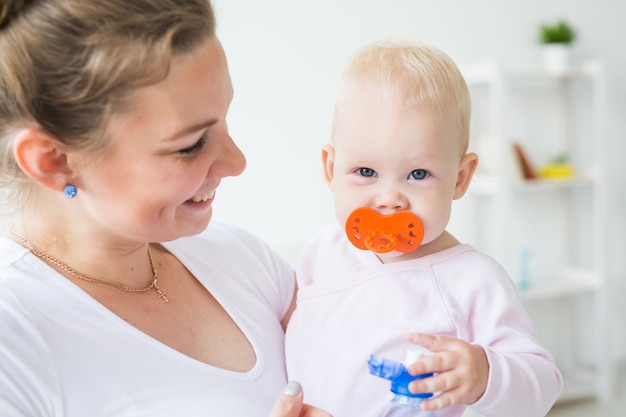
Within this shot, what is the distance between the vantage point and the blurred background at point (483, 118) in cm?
349

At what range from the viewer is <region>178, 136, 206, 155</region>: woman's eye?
43.9 inches

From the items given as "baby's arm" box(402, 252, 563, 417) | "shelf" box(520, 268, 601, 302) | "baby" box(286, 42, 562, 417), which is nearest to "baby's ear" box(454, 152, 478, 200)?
"baby" box(286, 42, 562, 417)

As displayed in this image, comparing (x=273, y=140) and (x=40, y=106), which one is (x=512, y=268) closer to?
(x=273, y=140)

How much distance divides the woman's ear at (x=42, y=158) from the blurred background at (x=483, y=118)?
69.0 inches

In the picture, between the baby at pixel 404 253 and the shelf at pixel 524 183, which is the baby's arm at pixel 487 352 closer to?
the baby at pixel 404 253

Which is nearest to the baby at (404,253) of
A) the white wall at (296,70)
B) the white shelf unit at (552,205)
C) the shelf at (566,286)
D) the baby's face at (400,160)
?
the baby's face at (400,160)

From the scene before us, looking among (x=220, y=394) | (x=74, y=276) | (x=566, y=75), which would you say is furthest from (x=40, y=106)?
(x=566, y=75)

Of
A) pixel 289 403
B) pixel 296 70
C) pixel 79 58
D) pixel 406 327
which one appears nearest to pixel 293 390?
pixel 289 403

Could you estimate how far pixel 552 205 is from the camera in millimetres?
4379

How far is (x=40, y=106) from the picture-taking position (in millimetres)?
1036

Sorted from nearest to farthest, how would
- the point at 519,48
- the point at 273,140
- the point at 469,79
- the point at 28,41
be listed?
the point at 28,41
the point at 273,140
the point at 469,79
the point at 519,48

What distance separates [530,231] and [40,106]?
3694 mm

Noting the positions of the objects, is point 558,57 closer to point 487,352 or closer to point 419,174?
point 419,174

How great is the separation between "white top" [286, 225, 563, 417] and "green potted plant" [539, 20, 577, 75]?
315 centimetres
